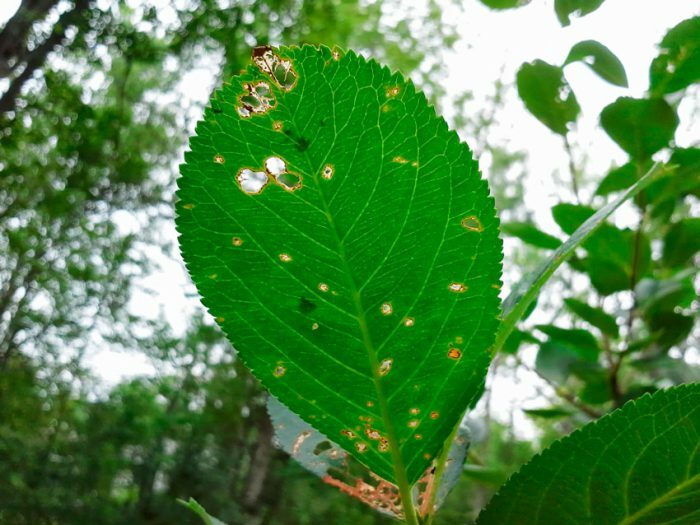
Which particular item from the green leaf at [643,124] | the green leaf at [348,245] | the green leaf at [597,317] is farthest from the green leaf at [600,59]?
the green leaf at [348,245]

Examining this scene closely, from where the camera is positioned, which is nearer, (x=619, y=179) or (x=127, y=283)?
(x=619, y=179)

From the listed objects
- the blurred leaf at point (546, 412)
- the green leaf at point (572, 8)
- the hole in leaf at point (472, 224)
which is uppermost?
the green leaf at point (572, 8)

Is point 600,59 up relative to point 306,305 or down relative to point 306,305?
up

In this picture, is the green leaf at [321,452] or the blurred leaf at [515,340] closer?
the green leaf at [321,452]

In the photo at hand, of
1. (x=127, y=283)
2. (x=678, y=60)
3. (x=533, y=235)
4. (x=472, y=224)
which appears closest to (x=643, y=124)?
(x=678, y=60)

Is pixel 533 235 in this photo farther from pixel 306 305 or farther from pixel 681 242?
pixel 306 305

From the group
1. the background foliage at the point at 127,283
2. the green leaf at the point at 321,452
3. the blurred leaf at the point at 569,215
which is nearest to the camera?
the green leaf at the point at 321,452

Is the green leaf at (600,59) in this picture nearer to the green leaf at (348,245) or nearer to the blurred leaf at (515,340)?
the blurred leaf at (515,340)
